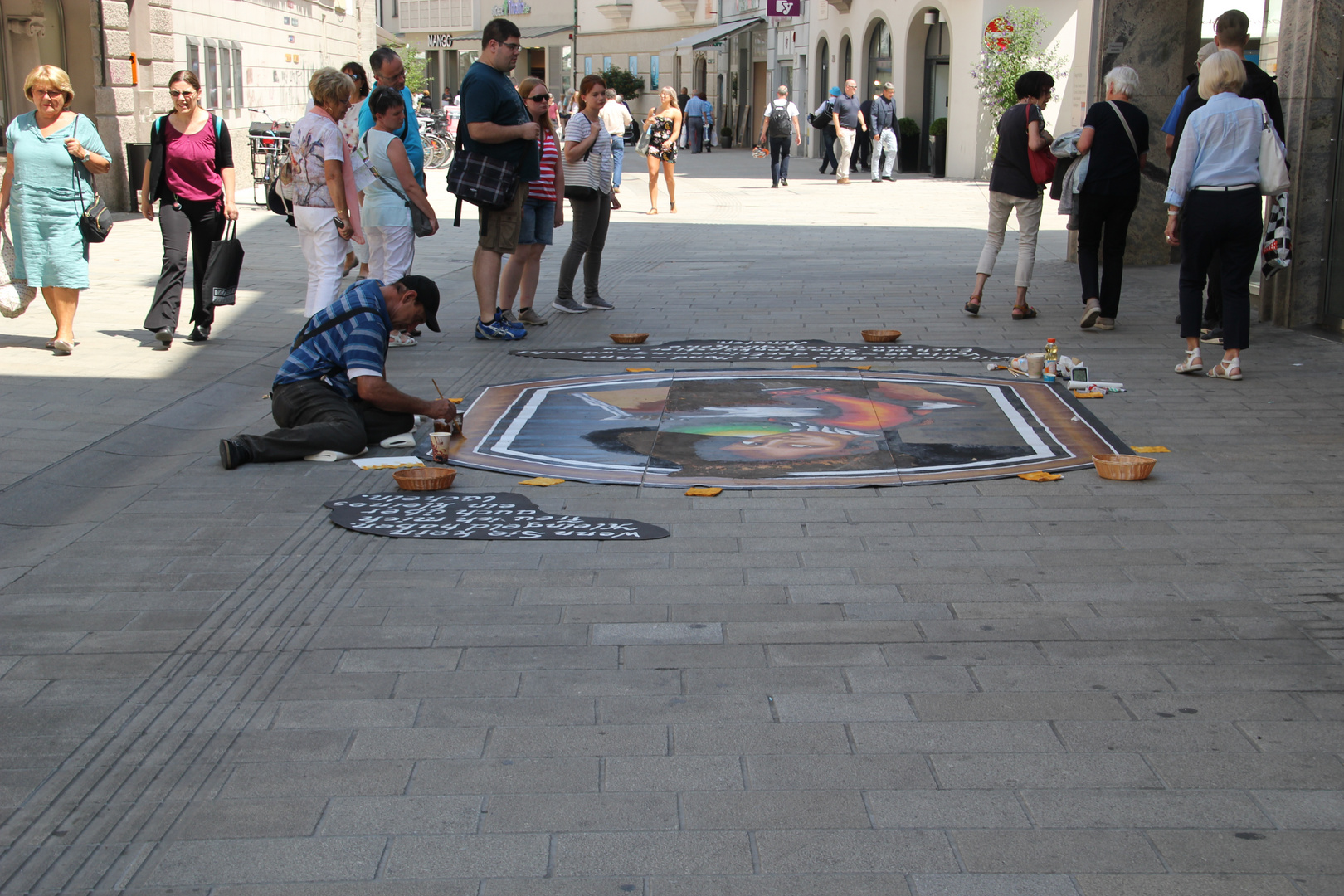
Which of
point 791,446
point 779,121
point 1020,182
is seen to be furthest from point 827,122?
point 791,446

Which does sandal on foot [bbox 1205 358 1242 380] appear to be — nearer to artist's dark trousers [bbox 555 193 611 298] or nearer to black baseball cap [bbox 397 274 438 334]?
black baseball cap [bbox 397 274 438 334]

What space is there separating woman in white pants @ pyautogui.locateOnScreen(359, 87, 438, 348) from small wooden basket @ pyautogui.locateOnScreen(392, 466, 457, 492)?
3177 mm

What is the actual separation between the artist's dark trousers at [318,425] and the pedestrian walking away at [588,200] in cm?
416

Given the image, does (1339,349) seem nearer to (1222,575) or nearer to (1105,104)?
(1105,104)

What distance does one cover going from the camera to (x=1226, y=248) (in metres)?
7.54

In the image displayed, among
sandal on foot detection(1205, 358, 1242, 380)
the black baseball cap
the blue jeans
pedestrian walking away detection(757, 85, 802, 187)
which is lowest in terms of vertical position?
sandal on foot detection(1205, 358, 1242, 380)

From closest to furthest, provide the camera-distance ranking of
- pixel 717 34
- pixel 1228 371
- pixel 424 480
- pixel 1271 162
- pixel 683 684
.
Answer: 1. pixel 683 684
2. pixel 424 480
3. pixel 1271 162
4. pixel 1228 371
5. pixel 717 34

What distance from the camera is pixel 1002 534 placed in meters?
4.91

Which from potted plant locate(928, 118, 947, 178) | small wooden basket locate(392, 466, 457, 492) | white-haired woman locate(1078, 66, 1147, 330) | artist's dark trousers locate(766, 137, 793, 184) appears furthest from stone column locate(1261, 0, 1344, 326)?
potted plant locate(928, 118, 947, 178)

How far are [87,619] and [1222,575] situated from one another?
356cm

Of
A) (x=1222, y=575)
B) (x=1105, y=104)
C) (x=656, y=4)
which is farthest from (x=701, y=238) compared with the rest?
(x=656, y=4)

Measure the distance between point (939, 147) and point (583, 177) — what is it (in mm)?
20368

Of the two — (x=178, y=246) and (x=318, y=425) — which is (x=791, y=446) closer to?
(x=318, y=425)

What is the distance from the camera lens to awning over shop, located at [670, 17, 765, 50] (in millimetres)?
47656
